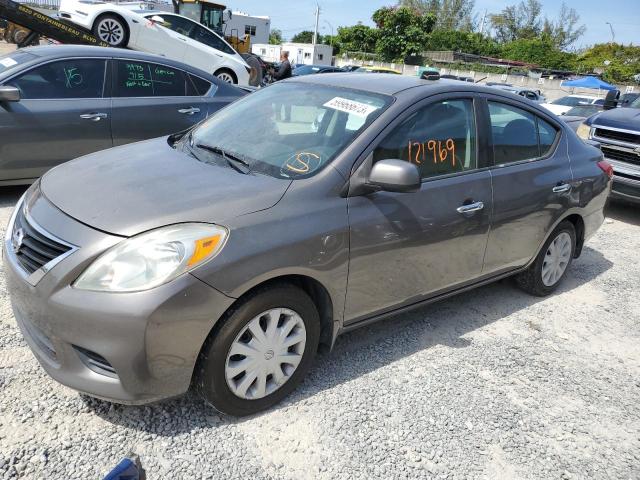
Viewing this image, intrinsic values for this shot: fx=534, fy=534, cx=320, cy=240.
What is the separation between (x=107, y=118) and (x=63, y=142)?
0.50m

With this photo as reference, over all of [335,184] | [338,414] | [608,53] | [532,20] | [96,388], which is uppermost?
[532,20]

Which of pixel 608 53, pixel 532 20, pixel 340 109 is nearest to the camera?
pixel 340 109

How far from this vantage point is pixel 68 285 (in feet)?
7.28

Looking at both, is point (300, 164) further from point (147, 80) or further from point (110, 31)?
point (110, 31)

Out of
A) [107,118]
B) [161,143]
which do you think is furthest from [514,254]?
[107,118]

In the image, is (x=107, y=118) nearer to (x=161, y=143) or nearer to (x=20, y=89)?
(x=20, y=89)

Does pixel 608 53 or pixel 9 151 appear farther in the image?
pixel 608 53

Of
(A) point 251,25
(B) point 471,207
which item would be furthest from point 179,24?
(A) point 251,25

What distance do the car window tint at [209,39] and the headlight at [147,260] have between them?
1291 cm

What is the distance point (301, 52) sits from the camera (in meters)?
43.5

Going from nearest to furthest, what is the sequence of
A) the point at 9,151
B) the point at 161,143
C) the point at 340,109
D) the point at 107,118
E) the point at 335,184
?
the point at 335,184
the point at 340,109
the point at 161,143
the point at 9,151
the point at 107,118

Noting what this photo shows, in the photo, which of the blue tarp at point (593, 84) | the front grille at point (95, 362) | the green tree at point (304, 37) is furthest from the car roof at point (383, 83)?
the green tree at point (304, 37)

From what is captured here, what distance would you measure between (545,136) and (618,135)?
388 centimetres

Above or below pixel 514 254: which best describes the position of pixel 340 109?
above
